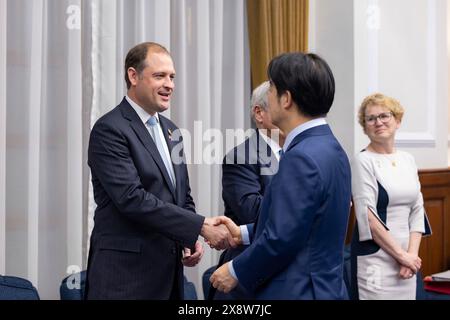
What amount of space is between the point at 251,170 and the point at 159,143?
0.39 metres

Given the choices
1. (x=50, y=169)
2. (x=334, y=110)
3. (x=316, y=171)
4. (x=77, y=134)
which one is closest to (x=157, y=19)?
(x=77, y=134)

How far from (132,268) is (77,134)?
1126 millimetres

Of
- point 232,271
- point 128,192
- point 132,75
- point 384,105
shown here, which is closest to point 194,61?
point 384,105

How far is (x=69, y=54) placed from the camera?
3.16 m

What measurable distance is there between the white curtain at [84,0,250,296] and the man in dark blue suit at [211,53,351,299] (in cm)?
161

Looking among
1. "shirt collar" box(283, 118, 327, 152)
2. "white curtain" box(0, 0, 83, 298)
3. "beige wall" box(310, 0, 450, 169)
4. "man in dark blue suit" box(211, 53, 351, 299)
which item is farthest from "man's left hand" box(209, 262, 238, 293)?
"beige wall" box(310, 0, 450, 169)

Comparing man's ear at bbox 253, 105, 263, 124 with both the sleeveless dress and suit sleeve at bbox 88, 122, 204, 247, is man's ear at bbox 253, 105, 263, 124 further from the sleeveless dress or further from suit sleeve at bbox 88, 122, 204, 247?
the sleeveless dress

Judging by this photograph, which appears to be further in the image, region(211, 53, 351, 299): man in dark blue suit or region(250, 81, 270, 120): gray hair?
region(250, 81, 270, 120): gray hair

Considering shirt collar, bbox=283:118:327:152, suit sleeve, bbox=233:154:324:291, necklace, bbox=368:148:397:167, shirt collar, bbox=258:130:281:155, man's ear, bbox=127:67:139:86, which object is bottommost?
suit sleeve, bbox=233:154:324:291

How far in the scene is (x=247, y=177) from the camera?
253 centimetres

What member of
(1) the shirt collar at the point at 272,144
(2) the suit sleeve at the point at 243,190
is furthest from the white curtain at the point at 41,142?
(1) the shirt collar at the point at 272,144

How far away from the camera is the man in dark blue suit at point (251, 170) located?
98.2 inches

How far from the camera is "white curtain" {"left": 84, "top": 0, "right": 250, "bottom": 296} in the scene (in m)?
3.27

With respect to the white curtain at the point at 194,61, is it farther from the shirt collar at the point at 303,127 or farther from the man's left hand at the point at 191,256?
the shirt collar at the point at 303,127
